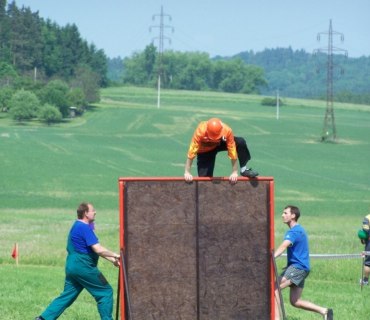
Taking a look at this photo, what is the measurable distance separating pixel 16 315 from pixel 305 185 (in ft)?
175

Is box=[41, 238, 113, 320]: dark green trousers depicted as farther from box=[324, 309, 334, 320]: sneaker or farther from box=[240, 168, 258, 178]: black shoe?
box=[324, 309, 334, 320]: sneaker

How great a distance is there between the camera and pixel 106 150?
3428 inches

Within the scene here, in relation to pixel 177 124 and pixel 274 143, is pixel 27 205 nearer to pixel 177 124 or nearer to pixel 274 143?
pixel 274 143

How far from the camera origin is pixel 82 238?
12891 millimetres

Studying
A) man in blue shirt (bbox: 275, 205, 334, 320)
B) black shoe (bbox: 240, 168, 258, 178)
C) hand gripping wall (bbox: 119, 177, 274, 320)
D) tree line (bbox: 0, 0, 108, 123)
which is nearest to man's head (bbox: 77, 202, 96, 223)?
hand gripping wall (bbox: 119, 177, 274, 320)

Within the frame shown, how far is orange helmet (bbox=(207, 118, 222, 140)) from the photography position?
1252 cm

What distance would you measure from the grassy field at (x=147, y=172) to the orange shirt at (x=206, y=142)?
122 inches

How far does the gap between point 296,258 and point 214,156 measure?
6.07 feet

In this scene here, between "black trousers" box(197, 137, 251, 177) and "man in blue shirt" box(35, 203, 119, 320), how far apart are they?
4.91 feet

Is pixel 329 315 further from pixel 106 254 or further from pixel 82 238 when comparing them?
pixel 82 238

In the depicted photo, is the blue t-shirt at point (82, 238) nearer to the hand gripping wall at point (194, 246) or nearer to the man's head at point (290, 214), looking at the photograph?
the hand gripping wall at point (194, 246)

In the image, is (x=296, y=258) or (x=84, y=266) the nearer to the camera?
(x=84, y=266)

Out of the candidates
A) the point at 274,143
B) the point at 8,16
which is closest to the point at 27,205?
the point at 274,143

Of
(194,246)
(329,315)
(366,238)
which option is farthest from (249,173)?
(366,238)
